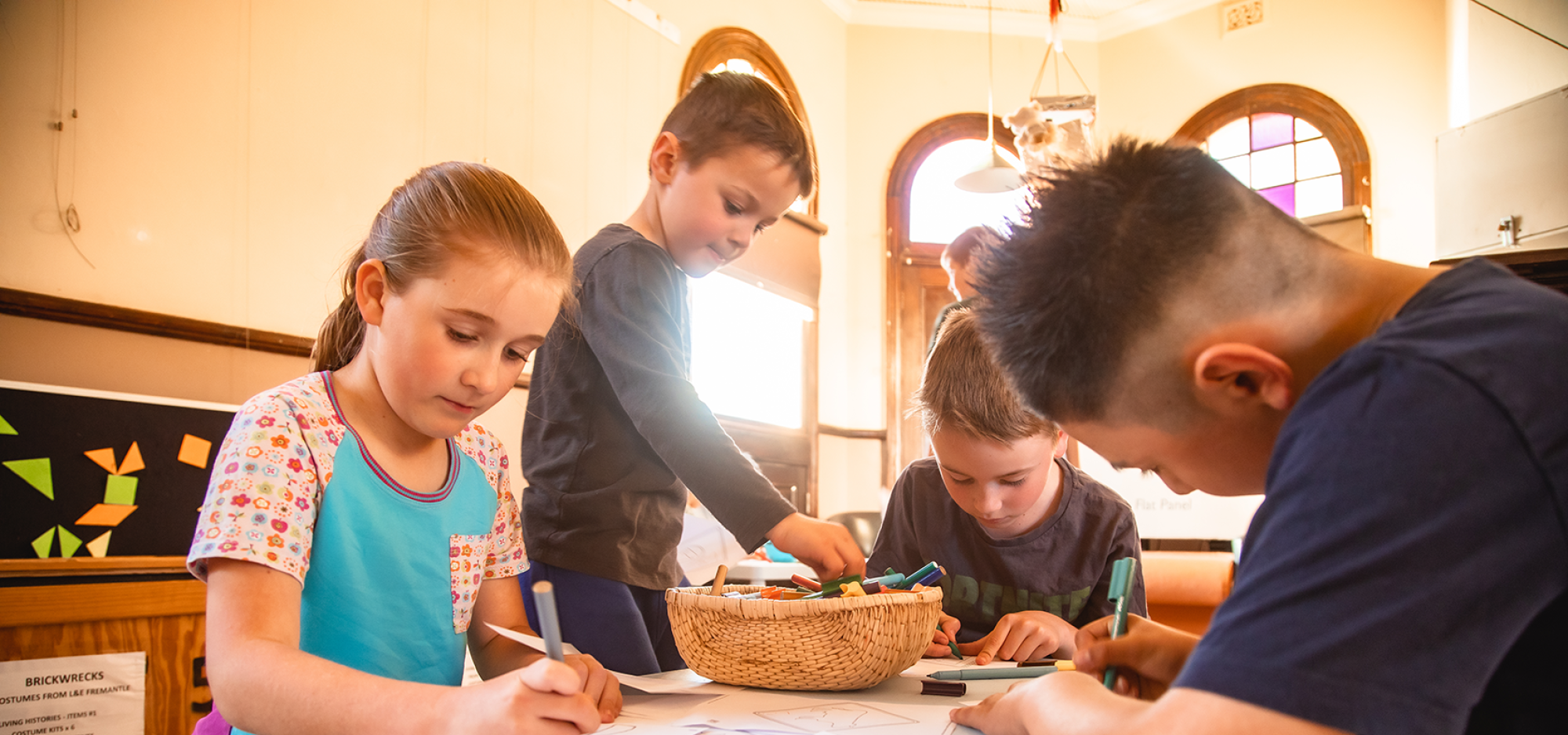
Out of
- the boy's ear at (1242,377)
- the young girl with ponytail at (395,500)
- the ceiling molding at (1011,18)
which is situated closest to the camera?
the boy's ear at (1242,377)

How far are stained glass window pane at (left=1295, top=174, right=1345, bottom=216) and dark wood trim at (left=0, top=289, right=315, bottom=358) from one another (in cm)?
466

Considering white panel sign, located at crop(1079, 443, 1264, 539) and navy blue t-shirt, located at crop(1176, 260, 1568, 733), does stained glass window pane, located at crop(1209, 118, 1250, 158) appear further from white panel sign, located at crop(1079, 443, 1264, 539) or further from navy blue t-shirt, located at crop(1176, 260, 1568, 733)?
navy blue t-shirt, located at crop(1176, 260, 1568, 733)

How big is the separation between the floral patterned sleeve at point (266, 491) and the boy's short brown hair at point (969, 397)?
2.65ft

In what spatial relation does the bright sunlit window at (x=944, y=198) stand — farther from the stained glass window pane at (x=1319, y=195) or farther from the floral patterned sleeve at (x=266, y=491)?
the floral patterned sleeve at (x=266, y=491)

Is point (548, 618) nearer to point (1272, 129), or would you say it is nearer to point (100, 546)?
point (100, 546)

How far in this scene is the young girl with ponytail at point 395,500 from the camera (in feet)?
2.34

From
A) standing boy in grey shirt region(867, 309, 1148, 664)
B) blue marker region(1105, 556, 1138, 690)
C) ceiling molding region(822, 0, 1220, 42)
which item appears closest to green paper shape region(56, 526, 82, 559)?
standing boy in grey shirt region(867, 309, 1148, 664)

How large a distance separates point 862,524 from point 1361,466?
125 inches

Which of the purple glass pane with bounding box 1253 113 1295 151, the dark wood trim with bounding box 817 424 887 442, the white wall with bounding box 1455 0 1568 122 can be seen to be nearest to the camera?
the white wall with bounding box 1455 0 1568 122

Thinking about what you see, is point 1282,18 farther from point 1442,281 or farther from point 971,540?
point 1442,281

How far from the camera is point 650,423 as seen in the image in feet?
3.70

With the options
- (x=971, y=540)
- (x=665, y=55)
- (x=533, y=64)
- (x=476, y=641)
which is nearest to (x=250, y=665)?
(x=476, y=641)

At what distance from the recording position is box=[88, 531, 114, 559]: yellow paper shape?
184cm

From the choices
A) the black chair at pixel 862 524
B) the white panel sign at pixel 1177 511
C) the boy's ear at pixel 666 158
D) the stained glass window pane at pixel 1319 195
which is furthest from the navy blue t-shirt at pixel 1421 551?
the stained glass window pane at pixel 1319 195
